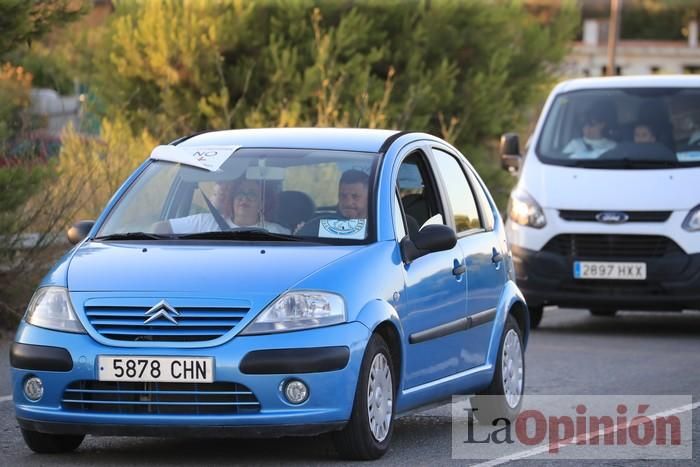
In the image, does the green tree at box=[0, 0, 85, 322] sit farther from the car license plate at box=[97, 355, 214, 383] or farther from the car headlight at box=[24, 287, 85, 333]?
the car license plate at box=[97, 355, 214, 383]

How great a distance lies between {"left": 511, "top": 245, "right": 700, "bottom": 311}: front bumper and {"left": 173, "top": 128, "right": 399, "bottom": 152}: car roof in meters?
5.74

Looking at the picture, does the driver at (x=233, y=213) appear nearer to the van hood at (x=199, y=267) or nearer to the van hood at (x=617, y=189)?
the van hood at (x=199, y=267)

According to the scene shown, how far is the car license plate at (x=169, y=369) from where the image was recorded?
7.52 meters

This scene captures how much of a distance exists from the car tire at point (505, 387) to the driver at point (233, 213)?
176cm

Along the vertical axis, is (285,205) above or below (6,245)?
above

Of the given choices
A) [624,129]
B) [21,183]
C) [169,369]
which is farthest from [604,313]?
[169,369]

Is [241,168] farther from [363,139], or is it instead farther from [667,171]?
[667,171]

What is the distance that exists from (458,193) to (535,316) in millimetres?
6000

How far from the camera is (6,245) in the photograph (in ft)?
45.2

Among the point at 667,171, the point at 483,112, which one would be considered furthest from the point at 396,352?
the point at 483,112

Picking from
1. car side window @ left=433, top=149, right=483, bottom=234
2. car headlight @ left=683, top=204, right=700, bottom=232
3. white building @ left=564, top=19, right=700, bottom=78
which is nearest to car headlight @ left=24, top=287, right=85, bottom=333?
car side window @ left=433, top=149, right=483, bottom=234

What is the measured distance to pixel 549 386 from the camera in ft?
37.8

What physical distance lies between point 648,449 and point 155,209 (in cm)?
269

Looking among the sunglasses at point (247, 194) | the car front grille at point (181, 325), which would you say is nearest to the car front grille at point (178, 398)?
the car front grille at point (181, 325)
